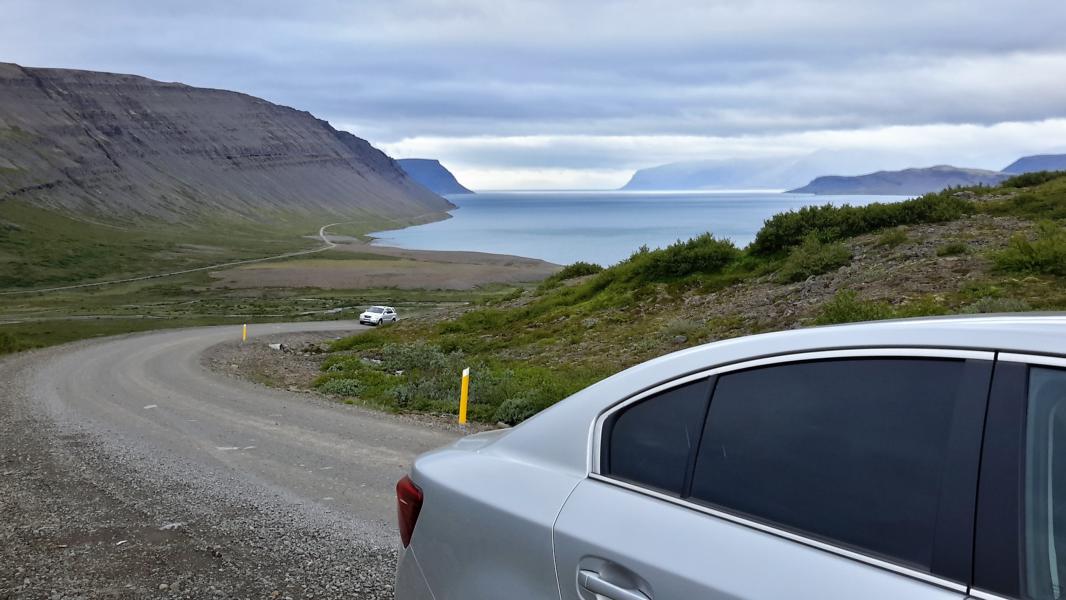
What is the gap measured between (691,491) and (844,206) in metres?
23.5

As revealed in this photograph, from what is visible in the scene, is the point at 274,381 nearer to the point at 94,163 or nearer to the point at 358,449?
the point at 358,449

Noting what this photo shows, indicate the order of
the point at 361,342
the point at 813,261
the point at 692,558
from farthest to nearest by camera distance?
the point at 361,342 → the point at 813,261 → the point at 692,558

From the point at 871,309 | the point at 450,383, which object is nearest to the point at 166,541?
the point at 450,383

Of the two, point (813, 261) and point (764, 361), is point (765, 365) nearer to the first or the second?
point (764, 361)

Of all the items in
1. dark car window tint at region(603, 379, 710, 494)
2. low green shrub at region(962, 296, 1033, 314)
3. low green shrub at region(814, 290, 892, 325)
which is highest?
dark car window tint at region(603, 379, 710, 494)

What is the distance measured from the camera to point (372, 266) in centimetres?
10450

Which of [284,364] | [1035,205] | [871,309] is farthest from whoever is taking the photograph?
[284,364]

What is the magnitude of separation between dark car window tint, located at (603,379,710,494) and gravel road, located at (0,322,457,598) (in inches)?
133

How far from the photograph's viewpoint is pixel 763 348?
7.65 ft

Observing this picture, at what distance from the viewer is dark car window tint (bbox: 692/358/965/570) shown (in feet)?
6.18

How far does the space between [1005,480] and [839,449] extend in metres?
0.39

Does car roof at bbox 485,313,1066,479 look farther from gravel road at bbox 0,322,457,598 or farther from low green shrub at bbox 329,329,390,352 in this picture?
low green shrub at bbox 329,329,390,352

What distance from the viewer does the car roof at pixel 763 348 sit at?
1.85 m

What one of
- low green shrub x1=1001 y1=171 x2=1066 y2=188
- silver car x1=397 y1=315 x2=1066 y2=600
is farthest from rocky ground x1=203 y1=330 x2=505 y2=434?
low green shrub x1=1001 y1=171 x2=1066 y2=188
